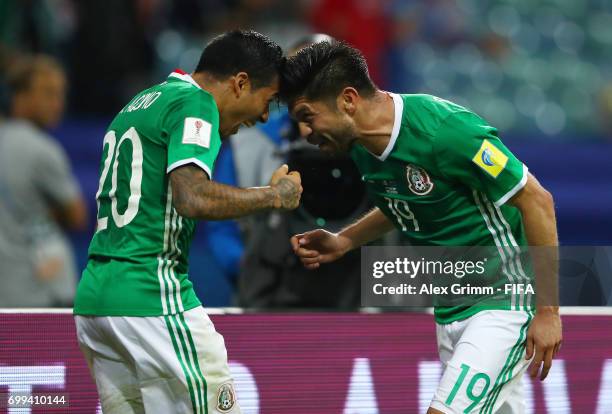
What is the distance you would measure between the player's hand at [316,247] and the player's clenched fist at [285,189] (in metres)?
0.53

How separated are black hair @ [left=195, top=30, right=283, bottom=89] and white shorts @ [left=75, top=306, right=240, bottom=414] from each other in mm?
799

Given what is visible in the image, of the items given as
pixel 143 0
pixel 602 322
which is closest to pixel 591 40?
pixel 143 0

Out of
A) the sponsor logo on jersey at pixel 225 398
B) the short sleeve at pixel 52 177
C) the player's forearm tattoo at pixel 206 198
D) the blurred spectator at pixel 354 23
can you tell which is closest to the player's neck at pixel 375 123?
the player's forearm tattoo at pixel 206 198

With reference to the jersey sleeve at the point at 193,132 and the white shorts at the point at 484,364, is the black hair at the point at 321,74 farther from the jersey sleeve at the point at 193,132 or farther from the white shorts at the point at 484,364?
the white shorts at the point at 484,364

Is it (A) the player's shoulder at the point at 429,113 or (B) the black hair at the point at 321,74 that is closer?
(A) the player's shoulder at the point at 429,113

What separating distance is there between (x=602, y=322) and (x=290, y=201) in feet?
5.50

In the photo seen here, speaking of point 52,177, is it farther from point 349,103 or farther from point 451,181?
point 451,181

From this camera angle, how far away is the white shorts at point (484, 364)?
380 cm

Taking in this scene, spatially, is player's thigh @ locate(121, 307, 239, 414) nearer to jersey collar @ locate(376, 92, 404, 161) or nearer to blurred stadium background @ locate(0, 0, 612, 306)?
jersey collar @ locate(376, 92, 404, 161)

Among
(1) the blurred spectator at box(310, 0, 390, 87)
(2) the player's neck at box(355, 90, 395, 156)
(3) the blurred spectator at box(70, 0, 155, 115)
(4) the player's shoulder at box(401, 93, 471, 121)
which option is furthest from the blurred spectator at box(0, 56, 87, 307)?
(1) the blurred spectator at box(310, 0, 390, 87)

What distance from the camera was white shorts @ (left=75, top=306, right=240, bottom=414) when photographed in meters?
3.62

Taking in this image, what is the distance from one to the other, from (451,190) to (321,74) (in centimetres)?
60

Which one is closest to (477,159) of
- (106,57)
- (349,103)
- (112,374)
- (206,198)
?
(349,103)

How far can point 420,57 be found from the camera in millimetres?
11562
